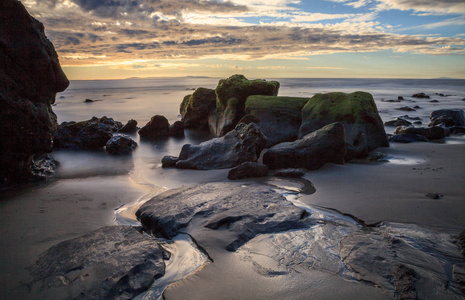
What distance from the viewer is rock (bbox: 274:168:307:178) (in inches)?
247

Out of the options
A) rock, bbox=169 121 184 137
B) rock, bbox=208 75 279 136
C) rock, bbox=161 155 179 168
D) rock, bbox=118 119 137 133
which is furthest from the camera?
rock, bbox=118 119 137 133

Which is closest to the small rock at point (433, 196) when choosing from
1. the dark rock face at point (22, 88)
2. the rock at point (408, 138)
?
the rock at point (408, 138)

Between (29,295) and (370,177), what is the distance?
5523 millimetres

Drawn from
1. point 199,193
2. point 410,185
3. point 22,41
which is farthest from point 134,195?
point 410,185

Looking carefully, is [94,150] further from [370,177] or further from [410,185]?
[410,185]

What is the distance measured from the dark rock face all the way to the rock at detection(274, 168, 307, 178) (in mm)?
4801

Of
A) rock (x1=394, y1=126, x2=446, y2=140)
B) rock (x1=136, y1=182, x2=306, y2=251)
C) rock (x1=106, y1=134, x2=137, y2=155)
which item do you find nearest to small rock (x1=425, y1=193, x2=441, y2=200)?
rock (x1=136, y1=182, x2=306, y2=251)

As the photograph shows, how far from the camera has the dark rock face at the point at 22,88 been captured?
5599mm

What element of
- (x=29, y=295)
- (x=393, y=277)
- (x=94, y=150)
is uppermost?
(x=393, y=277)

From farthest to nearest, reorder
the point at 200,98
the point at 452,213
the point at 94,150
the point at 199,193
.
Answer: the point at 200,98 < the point at 94,150 < the point at 199,193 < the point at 452,213

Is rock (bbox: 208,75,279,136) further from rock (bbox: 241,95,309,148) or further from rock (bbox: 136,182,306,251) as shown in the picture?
rock (bbox: 136,182,306,251)

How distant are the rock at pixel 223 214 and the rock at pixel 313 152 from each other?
6.58 feet

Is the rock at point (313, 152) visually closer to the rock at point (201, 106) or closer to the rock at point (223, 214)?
the rock at point (223, 214)

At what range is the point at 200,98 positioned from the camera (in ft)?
47.8
